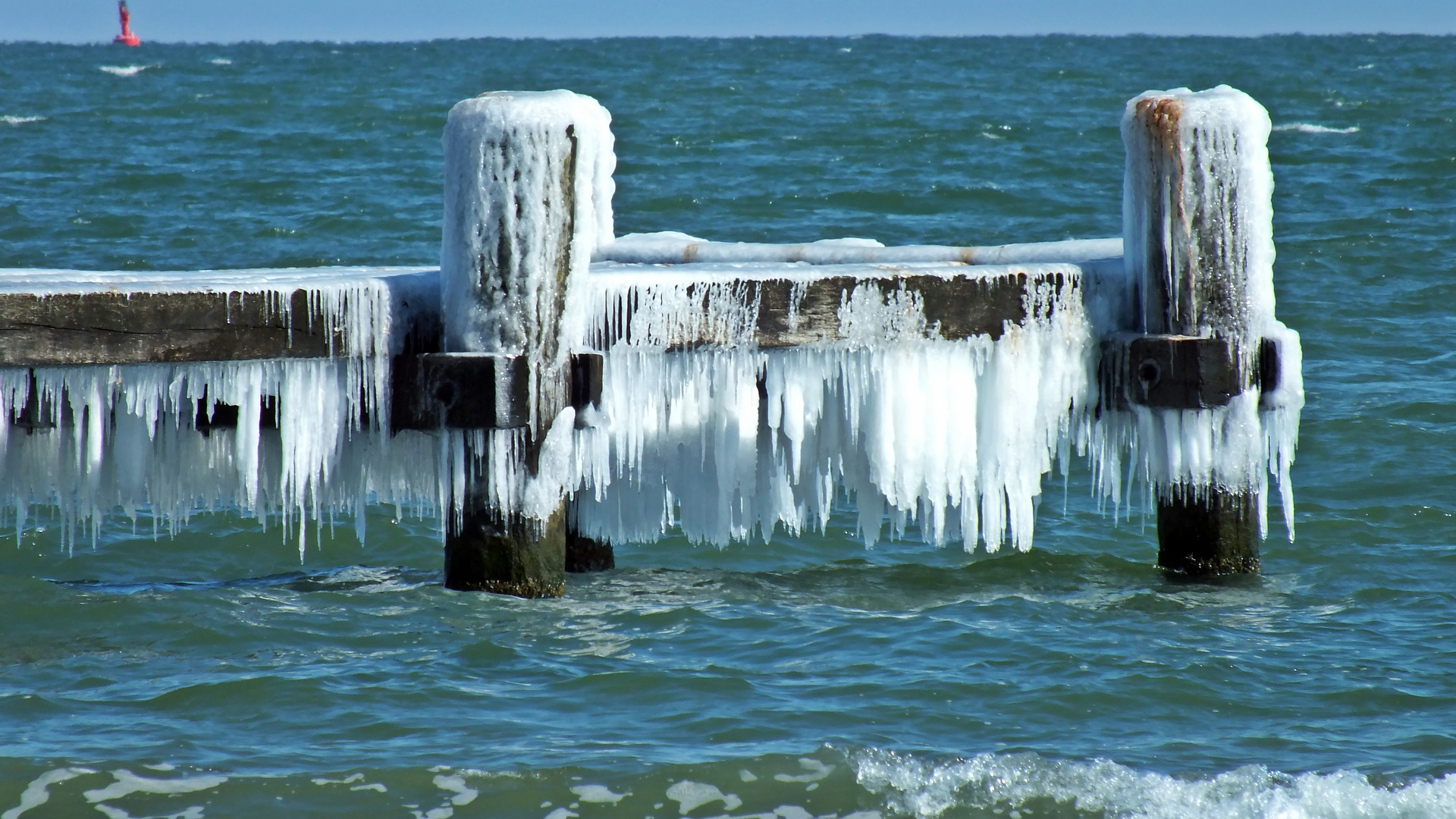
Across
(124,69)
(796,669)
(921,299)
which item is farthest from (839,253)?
(124,69)

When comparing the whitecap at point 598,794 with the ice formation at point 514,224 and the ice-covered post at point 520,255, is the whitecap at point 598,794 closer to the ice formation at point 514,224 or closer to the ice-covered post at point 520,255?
the ice-covered post at point 520,255

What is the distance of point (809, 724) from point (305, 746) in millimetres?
1518

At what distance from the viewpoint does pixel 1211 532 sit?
6.16 m

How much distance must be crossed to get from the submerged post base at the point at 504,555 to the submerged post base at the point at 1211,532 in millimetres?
2419

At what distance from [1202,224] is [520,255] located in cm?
247

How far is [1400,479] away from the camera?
8.45 m

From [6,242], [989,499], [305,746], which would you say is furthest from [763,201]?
[305,746]

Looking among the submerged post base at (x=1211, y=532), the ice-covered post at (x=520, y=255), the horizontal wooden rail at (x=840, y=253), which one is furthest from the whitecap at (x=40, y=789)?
the submerged post base at (x=1211, y=532)

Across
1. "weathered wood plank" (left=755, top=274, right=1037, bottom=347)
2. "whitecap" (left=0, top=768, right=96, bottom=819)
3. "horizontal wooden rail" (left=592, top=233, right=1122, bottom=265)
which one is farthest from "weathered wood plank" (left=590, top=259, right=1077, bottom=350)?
"whitecap" (left=0, top=768, right=96, bottom=819)

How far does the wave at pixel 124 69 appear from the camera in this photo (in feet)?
190

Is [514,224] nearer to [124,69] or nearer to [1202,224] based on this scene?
[1202,224]

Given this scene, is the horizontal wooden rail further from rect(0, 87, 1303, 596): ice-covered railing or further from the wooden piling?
the wooden piling

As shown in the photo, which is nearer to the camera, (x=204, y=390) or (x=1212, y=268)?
(x=204, y=390)

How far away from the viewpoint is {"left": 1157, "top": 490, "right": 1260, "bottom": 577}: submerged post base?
6094 millimetres
